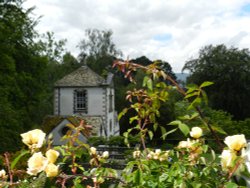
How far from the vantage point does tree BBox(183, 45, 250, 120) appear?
3120 cm

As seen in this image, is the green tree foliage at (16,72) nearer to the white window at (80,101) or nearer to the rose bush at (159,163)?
the white window at (80,101)

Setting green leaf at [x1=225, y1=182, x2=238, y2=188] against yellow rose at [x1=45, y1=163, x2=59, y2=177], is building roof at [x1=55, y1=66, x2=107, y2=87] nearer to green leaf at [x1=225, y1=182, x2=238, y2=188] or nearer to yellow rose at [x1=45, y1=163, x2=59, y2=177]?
yellow rose at [x1=45, y1=163, x2=59, y2=177]

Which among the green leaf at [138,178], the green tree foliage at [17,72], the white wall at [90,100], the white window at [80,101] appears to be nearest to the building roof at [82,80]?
the white wall at [90,100]

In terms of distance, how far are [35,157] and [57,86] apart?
87.8ft

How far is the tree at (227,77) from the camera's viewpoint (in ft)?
102

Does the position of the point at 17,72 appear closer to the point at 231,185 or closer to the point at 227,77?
the point at 227,77

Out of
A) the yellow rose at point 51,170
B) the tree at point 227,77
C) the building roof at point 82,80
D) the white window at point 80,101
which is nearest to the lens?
the yellow rose at point 51,170

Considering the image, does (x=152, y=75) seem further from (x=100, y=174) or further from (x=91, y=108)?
(x=91, y=108)

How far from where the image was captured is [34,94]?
70.9 feet

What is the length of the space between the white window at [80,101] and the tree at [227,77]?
934 centimetres

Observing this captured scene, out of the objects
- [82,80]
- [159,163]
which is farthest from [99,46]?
[159,163]

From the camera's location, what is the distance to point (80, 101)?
92.0 feet

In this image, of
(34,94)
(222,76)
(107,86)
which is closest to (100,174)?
(34,94)

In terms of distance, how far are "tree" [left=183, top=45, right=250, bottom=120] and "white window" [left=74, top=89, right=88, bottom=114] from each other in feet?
30.6
